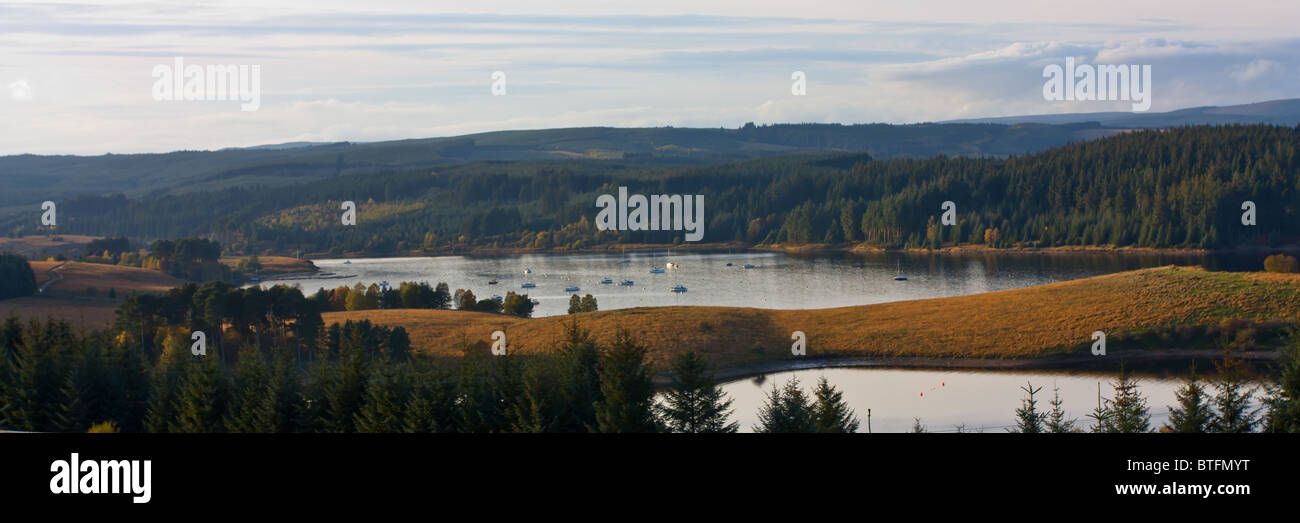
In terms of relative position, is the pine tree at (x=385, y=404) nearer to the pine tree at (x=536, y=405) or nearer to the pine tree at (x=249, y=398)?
the pine tree at (x=249, y=398)

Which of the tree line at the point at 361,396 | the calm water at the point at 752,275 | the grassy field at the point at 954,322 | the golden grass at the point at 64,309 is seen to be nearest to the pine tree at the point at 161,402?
the tree line at the point at 361,396

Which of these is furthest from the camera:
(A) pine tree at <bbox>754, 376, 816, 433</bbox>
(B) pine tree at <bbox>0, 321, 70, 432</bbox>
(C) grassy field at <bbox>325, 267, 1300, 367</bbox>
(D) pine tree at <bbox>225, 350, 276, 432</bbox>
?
(C) grassy field at <bbox>325, 267, 1300, 367</bbox>

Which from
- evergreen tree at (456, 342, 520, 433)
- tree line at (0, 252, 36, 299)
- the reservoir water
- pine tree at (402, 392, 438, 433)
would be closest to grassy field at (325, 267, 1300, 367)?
the reservoir water

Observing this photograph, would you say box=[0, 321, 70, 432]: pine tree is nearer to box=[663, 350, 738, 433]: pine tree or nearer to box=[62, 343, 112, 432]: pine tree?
box=[62, 343, 112, 432]: pine tree

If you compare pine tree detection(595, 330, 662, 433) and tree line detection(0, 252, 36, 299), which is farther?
tree line detection(0, 252, 36, 299)

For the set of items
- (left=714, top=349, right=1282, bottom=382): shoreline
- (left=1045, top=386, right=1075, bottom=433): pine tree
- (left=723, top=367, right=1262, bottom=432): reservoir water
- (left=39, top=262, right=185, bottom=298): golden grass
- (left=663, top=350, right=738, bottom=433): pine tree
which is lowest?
(left=723, top=367, right=1262, bottom=432): reservoir water

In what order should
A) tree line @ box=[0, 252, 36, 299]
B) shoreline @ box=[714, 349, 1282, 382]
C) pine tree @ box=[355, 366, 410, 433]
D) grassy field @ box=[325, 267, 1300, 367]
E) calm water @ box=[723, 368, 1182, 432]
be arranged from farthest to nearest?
tree line @ box=[0, 252, 36, 299], grassy field @ box=[325, 267, 1300, 367], shoreline @ box=[714, 349, 1282, 382], calm water @ box=[723, 368, 1182, 432], pine tree @ box=[355, 366, 410, 433]
